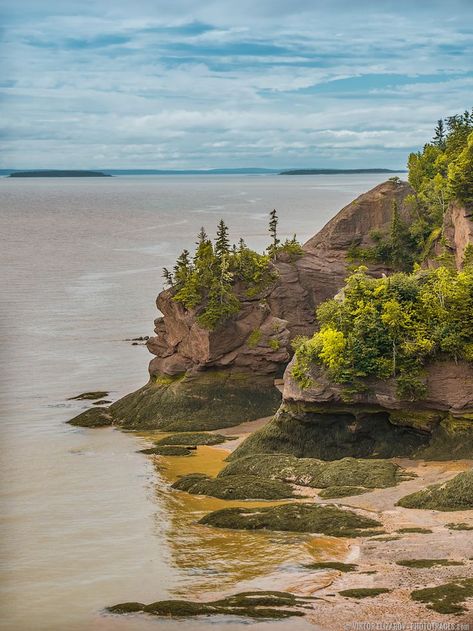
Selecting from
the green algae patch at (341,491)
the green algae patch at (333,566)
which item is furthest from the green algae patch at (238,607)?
the green algae patch at (341,491)

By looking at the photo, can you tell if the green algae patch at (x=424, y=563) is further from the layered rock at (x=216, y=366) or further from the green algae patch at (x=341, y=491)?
the layered rock at (x=216, y=366)

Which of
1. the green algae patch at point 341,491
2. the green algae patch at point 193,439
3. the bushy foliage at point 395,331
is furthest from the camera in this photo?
the green algae patch at point 193,439

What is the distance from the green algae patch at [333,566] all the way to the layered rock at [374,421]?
16670 millimetres

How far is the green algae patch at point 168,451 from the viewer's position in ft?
208

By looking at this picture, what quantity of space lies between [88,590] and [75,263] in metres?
134

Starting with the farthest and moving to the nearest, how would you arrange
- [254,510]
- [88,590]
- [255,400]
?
[255,400] < [254,510] < [88,590]

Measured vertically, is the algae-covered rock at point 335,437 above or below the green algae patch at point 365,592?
above

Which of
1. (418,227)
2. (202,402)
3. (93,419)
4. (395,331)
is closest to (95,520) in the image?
(395,331)

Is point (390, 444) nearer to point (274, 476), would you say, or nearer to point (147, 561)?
point (274, 476)

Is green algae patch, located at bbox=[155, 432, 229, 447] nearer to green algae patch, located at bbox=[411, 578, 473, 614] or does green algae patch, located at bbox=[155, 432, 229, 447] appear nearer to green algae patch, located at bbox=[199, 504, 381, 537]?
green algae patch, located at bbox=[199, 504, 381, 537]

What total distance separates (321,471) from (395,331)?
9.22 meters

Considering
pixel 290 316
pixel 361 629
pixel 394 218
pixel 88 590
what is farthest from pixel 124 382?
pixel 361 629

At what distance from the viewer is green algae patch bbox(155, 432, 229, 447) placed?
A: 66062 mm

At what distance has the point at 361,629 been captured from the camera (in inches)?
1313
